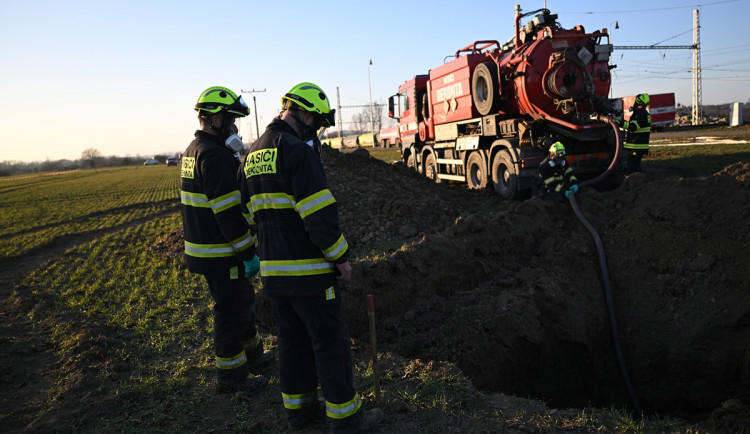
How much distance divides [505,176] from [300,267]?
28.9 ft

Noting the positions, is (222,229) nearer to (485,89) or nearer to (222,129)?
(222,129)

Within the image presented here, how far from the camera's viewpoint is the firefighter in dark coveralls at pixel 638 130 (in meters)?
9.86

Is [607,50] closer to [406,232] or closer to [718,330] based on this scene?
[406,232]

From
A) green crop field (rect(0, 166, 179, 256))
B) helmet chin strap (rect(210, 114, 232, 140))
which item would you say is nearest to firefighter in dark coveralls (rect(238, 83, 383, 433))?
helmet chin strap (rect(210, 114, 232, 140))

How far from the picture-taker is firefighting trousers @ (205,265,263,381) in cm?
377

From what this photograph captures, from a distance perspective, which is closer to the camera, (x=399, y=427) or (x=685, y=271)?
(x=399, y=427)

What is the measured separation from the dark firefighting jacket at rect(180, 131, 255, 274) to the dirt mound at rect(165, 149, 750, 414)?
1.97m

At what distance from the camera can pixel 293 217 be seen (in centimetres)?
302

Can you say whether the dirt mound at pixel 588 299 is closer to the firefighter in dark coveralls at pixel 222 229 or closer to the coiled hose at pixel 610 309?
the coiled hose at pixel 610 309

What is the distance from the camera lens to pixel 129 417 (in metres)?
3.57

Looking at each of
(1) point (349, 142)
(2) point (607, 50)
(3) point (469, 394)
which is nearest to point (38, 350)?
(3) point (469, 394)

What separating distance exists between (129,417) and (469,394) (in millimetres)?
2640

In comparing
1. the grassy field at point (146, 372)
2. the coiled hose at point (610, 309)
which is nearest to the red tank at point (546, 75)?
the coiled hose at point (610, 309)

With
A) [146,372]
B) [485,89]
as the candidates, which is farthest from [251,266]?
[485,89]
